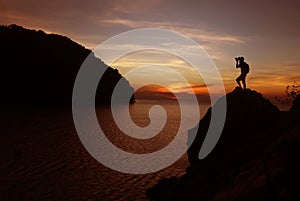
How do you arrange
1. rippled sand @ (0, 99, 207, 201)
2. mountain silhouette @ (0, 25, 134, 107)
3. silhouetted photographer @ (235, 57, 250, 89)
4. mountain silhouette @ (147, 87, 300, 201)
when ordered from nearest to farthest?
mountain silhouette @ (147, 87, 300, 201) → silhouetted photographer @ (235, 57, 250, 89) → rippled sand @ (0, 99, 207, 201) → mountain silhouette @ (0, 25, 134, 107)

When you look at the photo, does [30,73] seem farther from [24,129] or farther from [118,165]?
[118,165]

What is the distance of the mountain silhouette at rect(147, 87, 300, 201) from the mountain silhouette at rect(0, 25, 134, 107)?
103 meters

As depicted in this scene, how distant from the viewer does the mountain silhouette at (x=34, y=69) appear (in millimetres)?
122062

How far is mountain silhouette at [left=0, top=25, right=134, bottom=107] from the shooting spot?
122062 millimetres

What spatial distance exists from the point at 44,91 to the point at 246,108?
5243 inches

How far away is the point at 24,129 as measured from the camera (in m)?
55.4

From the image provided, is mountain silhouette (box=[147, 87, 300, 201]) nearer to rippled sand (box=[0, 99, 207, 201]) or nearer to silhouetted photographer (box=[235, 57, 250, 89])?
silhouetted photographer (box=[235, 57, 250, 89])

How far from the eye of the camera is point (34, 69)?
451ft

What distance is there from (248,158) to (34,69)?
141 m

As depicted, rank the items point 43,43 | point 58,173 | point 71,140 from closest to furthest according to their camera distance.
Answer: point 58,173 → point 71,140 → point 43,43

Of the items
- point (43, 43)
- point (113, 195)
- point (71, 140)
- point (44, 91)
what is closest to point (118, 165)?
point (113, 195)

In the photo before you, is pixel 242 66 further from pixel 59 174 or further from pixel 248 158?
pixel 59 174

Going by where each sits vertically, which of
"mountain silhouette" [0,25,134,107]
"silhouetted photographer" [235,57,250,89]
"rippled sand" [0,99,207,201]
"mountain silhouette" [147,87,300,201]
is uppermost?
→ "mountain silhouette" [0,25,134,107]

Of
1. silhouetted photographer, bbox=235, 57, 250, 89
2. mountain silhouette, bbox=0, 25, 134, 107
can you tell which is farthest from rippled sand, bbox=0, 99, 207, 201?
mountain silhouette, bbox=0, 25, 134, 107
